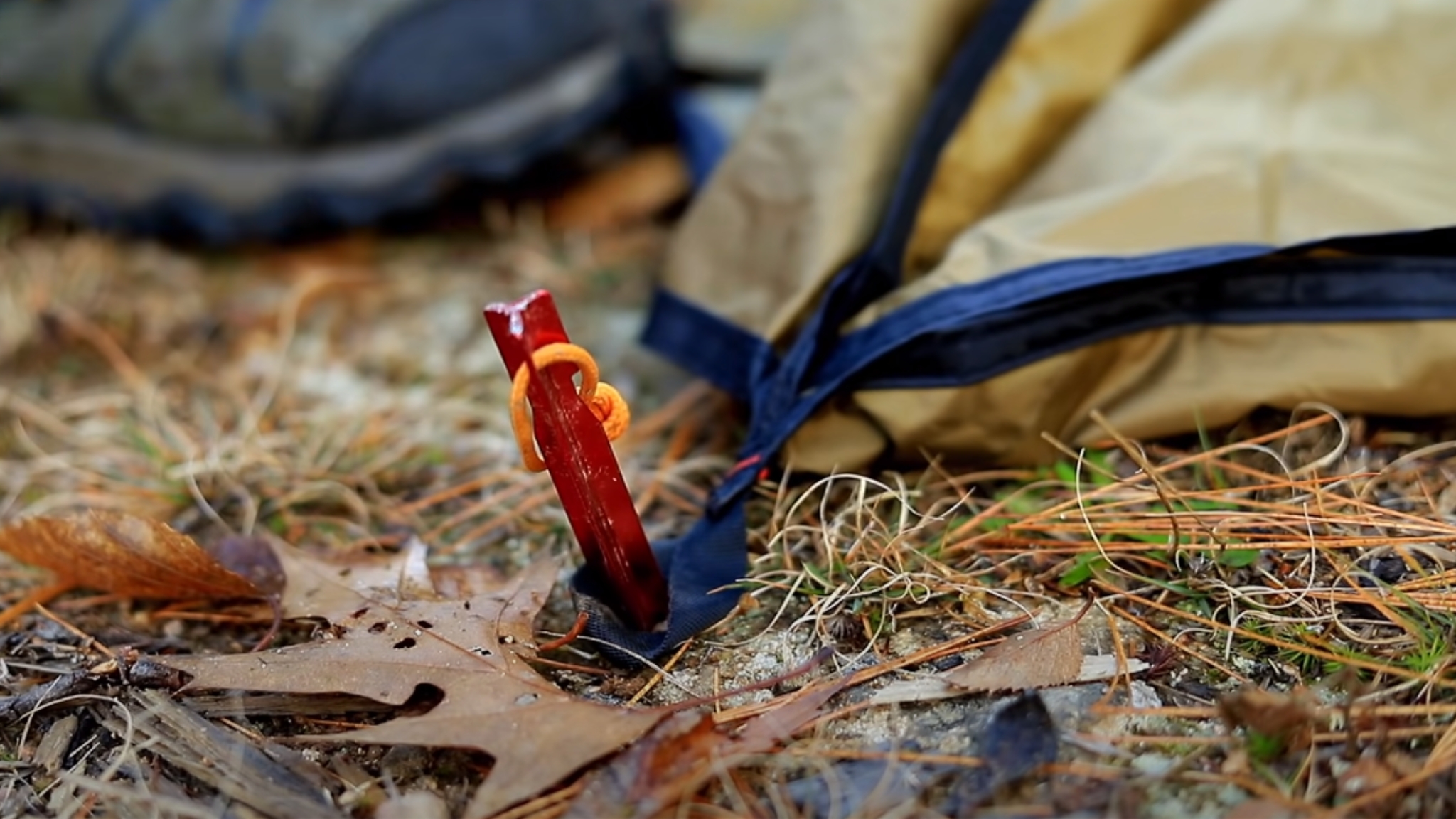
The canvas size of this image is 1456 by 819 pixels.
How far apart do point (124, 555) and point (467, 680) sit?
0.38 metres

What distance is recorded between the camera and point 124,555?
3.17 feet

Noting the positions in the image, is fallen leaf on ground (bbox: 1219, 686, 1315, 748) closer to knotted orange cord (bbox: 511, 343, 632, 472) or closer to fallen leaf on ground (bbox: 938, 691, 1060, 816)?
fallen leaf on ground (bbox: 938, 691, 1060, 816)

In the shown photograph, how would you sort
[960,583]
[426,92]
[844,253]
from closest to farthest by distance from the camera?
[960,583]
[844,253]
[426,92]

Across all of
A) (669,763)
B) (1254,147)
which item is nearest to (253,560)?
(669,763)

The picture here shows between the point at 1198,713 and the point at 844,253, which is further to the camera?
the point at 844,253

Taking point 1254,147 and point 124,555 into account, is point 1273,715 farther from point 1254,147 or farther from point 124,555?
point 124,555

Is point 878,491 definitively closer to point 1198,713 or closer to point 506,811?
point 1198,713

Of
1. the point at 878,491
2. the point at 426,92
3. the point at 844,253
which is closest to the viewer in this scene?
the point at 878,491

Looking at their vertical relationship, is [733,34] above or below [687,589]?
above

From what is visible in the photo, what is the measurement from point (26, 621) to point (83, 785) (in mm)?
318

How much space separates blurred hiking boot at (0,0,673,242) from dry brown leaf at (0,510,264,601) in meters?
0.79

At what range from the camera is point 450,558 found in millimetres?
1085

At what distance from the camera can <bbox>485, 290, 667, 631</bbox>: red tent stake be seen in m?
0.77

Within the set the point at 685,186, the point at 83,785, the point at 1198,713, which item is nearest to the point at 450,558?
the point at 83,785
